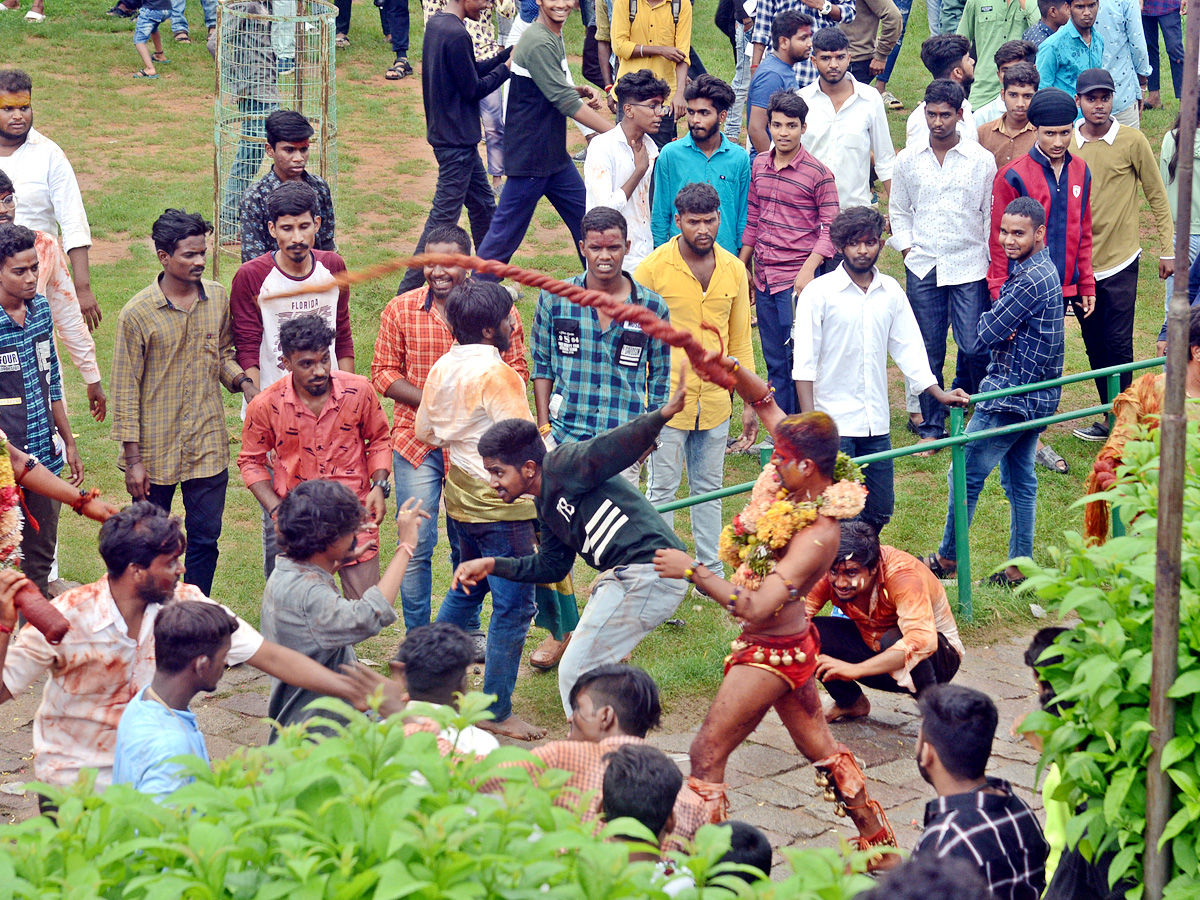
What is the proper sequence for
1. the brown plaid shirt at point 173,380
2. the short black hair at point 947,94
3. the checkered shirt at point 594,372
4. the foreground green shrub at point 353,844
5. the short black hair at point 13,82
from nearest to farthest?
the foreground green shrub at point 353,844
the brown plaid shirt at point 173,380
the checkered shirt at point 594,372
the short black hair at point 13,82
the short black hair at point 947,94

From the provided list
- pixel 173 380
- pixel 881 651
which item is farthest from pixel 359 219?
pixel 881 651

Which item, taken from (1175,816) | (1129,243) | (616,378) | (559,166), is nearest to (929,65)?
(1129,243)

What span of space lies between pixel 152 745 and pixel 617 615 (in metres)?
2.06

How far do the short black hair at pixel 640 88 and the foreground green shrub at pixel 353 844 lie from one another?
22.1 ft

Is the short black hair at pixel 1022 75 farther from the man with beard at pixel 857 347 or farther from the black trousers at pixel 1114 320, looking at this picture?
the man with beard at pixel 857 347

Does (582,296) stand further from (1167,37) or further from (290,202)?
(1167,37)

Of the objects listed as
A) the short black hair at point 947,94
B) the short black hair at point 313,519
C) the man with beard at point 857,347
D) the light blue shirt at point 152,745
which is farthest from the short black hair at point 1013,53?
the light blue shirt at point 152,745

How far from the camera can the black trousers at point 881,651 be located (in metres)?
6.00

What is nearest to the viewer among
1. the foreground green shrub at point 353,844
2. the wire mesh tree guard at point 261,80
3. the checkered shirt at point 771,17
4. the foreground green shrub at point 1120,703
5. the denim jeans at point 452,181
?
the foreground green shrub at point 353,844

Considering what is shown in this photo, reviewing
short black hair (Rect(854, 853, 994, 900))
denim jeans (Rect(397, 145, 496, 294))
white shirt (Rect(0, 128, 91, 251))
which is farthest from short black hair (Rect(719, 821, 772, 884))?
denim jeans (Rect(397, 145, 496, 294))

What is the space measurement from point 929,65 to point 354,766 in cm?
1022

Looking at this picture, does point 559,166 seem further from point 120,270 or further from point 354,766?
point 354,766

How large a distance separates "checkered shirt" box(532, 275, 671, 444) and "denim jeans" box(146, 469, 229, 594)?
1811mm

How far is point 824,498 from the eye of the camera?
5.00 meters
